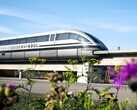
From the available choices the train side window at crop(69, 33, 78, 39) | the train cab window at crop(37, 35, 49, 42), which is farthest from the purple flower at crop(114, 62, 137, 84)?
the train cab window at crop(37, 35, 49, 42)

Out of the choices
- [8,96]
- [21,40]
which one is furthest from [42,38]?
[8,96]

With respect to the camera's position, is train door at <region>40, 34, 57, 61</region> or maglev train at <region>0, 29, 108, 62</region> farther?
train door at <region>40, 34, 57, 61</region>

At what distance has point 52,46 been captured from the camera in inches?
1935

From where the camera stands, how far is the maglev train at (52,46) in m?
44.4

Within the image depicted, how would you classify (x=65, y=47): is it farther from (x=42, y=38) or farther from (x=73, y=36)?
(x=42, y=38)

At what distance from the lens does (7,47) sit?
5853cm

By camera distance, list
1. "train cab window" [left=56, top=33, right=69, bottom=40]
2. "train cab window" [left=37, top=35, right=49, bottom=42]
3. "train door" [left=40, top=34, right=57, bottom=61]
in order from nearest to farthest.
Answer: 1. "train cab window" [left=56, top=33, right=69, bottom=40]
2. "train door" [left=40, top=34, right=57, bottom=61]
3. "train cab window" [left=37, top=35, right=49, bottom=42]

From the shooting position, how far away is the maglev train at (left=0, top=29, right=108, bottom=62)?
→ 44.4m

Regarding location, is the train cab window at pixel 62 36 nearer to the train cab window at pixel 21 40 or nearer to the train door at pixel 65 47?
the train door at pixel 65 47

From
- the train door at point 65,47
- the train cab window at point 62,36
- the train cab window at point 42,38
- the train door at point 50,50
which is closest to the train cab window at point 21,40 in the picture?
the train cab window at point 42,38

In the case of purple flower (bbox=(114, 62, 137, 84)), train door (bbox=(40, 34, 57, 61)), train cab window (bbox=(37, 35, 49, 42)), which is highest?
train cab window (bbox=(37, 35, 49, 42))

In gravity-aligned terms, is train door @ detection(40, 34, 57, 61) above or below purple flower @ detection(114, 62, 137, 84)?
above

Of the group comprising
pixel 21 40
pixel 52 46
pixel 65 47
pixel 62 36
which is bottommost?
pixel 65 47

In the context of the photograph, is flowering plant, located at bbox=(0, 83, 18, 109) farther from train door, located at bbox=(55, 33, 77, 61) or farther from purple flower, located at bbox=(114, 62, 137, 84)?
train door, located at bbox=(55, 33, 77, 61)
